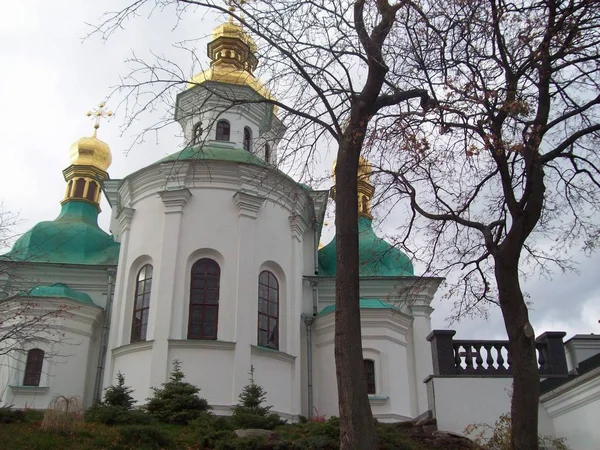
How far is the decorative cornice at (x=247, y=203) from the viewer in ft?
64.6

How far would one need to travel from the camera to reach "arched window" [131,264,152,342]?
18.9 m

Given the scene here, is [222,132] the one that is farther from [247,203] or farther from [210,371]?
[210,371]

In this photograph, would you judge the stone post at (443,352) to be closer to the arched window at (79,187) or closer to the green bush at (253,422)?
the green bush at (253,422)

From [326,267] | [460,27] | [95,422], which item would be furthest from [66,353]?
[460,27]

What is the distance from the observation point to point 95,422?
42.7 ft

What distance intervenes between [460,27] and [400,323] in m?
14.2

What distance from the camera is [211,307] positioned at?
18750 millimetres

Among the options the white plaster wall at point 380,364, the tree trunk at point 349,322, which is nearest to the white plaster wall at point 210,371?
the white plaster wall at point 380,364

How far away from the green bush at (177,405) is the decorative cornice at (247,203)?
590 cm

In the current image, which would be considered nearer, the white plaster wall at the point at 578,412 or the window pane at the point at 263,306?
the white plaster wall at the point at 578,412

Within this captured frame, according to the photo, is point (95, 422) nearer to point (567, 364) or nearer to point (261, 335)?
point (261, 335)

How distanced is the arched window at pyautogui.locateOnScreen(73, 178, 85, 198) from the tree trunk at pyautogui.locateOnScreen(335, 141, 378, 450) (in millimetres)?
21290

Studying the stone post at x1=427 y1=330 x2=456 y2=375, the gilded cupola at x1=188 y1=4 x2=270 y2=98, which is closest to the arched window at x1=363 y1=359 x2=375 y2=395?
the stone post at x1=427 y1=330 x2=456 y2=375

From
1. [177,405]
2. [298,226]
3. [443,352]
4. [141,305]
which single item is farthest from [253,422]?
[298,226]
